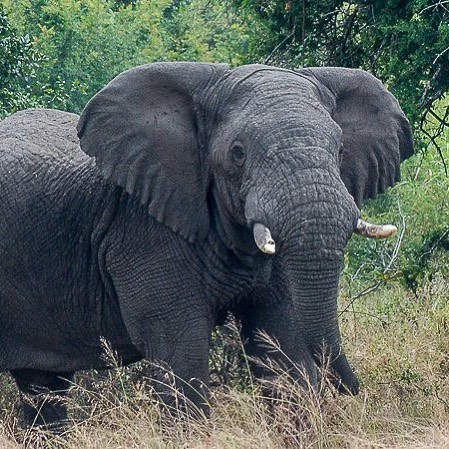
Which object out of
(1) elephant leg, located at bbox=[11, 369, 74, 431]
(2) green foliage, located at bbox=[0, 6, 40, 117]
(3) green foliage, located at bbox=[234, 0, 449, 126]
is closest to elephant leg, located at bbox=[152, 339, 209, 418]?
(1) elephant leg, located at bbox=[11, 369, 74, 431]

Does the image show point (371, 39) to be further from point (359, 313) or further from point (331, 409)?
point (331, 409)

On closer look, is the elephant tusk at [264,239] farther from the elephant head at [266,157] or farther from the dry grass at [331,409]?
the dry grass at [331,409]

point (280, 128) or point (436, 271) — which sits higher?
point (280, 128)

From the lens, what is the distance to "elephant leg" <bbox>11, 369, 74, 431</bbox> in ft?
25.1

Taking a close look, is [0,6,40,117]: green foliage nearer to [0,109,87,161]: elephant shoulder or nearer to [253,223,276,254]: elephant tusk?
[0,109,87,161]: elephant shoulder

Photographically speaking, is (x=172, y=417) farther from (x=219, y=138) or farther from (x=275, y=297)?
(x=219, y=138)

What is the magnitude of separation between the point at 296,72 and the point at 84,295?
1541 millimetres

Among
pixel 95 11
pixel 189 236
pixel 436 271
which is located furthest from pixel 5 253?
pixel 95 11

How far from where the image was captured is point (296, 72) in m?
6.25

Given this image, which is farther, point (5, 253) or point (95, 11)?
point (95, 11)

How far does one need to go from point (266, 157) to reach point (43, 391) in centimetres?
255

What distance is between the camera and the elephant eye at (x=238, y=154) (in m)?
5.89

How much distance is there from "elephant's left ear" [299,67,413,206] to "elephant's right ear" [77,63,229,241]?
524 mm

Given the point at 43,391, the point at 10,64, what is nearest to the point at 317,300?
the point at 43,391
